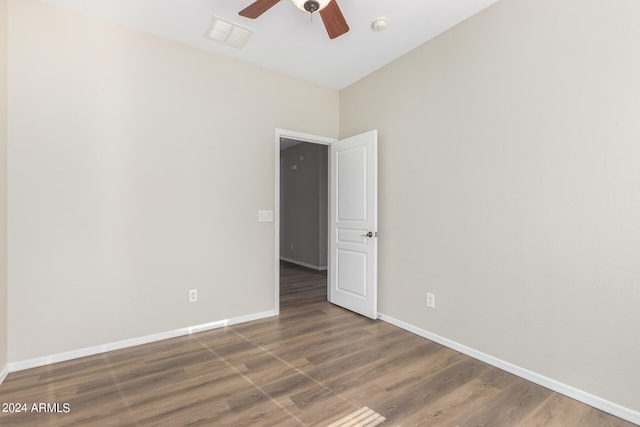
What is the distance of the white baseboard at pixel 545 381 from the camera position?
1.72 meters

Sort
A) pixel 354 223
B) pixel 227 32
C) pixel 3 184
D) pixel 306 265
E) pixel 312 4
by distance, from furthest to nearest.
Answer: pixel 306 265, pixel 354 223, pixel 227 32, pixel 3 184, pixel 312 4

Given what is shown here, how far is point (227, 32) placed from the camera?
269 cm

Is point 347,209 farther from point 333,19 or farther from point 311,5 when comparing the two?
point 311,5

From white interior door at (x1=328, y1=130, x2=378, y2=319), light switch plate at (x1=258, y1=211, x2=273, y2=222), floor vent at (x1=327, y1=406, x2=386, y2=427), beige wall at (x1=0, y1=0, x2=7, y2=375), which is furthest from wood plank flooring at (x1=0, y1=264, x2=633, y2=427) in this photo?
light switch plate at (x1=258, y1=211, x2=273, y2=222)

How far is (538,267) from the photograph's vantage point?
208 centimetres

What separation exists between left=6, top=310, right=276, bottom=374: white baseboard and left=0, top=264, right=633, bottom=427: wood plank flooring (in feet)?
0.25

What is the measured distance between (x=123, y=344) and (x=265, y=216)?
5.68 feet

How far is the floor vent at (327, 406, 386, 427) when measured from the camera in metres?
1.65

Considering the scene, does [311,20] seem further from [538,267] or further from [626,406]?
[626,406]

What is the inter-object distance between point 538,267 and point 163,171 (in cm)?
315

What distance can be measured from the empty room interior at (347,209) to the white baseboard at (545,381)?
0.01 m

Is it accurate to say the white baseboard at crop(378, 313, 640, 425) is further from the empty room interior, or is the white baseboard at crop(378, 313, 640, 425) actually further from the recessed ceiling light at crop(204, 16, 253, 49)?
the recessed ceiling light at crop(204, 16, 253, 49)

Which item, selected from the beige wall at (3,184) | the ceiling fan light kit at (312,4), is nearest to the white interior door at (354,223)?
the ceiling fan light kit at (312,4)

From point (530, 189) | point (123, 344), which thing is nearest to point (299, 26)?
point (530, 189)
